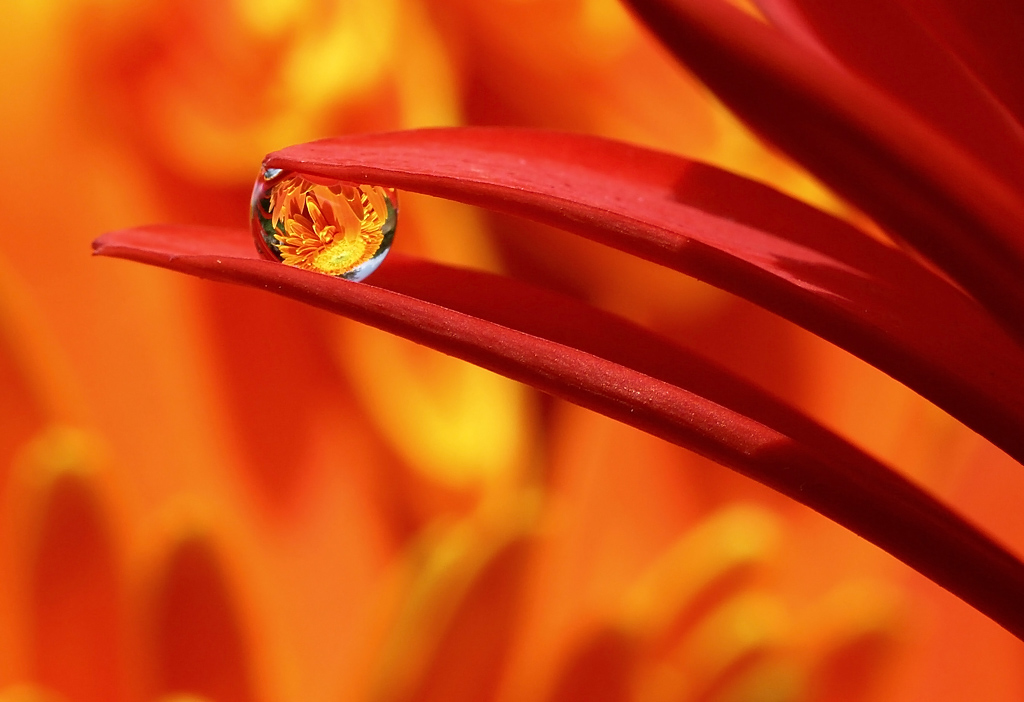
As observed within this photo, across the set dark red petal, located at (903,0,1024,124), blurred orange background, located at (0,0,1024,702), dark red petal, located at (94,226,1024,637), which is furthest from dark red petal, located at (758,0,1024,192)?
blurred orange background, located at (0,0,1024,702)

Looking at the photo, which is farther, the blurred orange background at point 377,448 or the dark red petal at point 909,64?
the blurred orange background at point 377,448

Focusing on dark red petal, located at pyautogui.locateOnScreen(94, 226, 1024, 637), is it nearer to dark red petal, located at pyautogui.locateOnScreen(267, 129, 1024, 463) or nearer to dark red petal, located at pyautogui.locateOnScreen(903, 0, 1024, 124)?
dark red petal, located at pyautogui.locateOnScreen(267, 129, 1024, 463)

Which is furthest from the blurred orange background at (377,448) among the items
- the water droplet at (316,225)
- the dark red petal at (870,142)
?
the dark red petal at (870,142)

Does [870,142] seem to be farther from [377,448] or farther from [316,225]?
[377,448]

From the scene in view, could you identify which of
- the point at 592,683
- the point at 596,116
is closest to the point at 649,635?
the point at 592,683

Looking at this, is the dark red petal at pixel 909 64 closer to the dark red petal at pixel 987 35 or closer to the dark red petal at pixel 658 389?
the dark red petal at pixel 987 35
